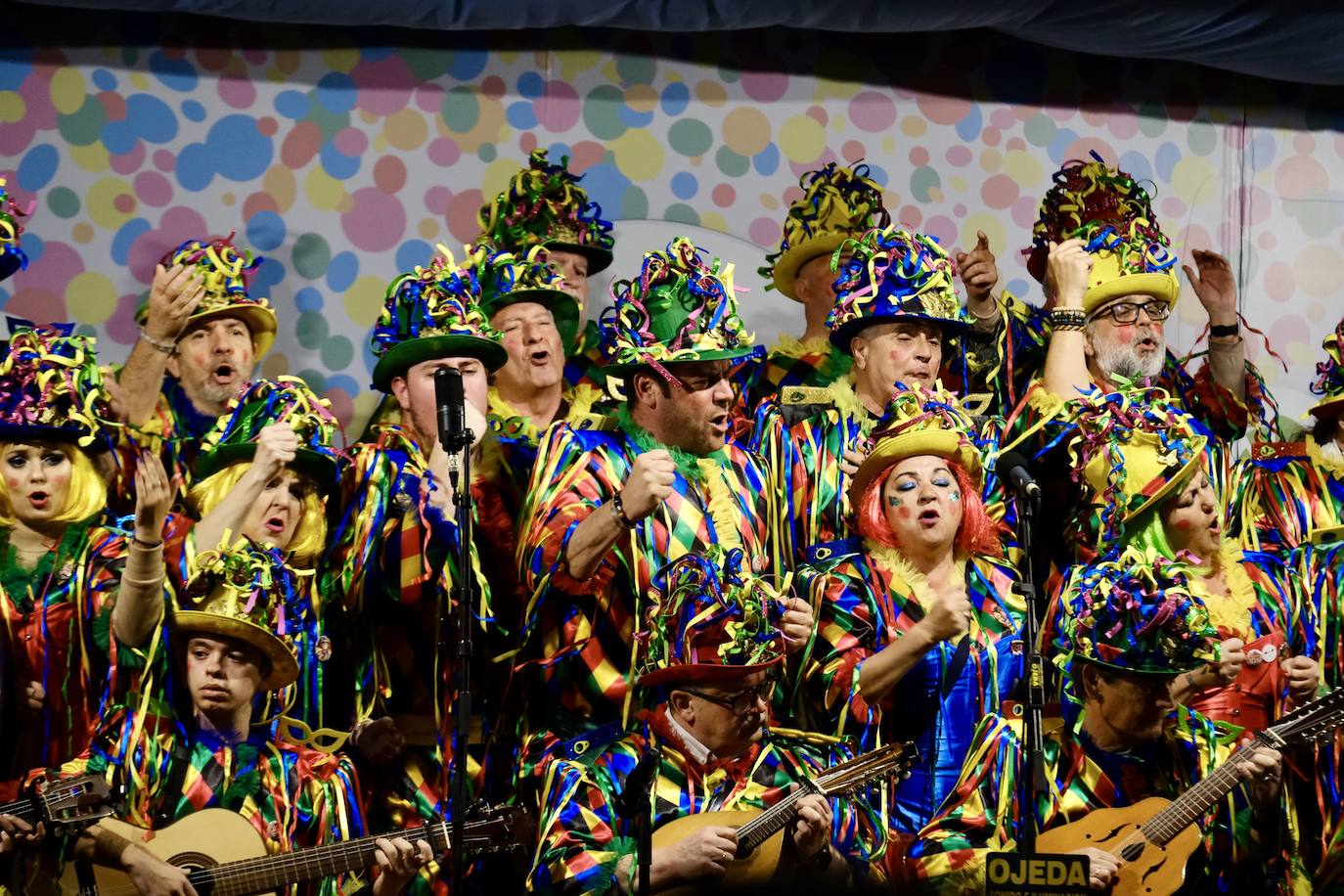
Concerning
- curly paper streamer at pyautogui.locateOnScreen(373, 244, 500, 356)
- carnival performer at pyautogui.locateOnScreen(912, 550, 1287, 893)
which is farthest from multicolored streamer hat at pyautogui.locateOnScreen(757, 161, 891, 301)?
carnival performer at pyautogui.locateOnScreen(912, 550, 1287, 893)

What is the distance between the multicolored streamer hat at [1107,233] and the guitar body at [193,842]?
2.61m

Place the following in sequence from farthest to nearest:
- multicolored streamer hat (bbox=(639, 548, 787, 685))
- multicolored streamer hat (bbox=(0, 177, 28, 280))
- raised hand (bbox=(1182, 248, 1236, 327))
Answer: raised hand (bbox=(1182, 248, 1236, 327)), multicolored streamer hat (bbox=(0, 177, 28, 280)), multicolored streamer hat (bbox=(639, 548, 787, 685))

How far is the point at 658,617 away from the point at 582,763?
0.34 m

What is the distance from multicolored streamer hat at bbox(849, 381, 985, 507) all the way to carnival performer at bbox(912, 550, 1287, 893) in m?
0.38

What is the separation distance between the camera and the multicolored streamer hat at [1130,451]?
5305mm

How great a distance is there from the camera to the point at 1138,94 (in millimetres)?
6719

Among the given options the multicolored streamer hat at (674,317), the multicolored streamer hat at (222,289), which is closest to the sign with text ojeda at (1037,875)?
the multicolored streamer hat at (674,317)

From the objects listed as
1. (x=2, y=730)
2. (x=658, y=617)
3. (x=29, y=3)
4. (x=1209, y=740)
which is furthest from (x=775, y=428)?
(x=29, y=3)

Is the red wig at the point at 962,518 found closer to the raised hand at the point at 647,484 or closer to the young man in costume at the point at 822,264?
the raised hand at the point at 647,484

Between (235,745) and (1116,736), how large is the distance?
1913 millimetres

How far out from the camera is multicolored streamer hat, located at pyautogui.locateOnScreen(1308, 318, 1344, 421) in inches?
233

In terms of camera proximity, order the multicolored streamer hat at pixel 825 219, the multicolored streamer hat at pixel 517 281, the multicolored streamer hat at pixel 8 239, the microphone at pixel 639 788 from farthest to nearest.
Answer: the multicolored streamer hat at pixel 825 219 → the multicolored streamer hat at pixel 517 281 → the multicolored streamer hat at pixel 8 239 → the microphone at pixel 639 788

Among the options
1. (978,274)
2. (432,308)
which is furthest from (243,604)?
(978,274)

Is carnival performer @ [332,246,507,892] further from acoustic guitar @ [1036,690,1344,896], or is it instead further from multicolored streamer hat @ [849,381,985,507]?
acoustic guitar @ [1036,690,1344,896]
